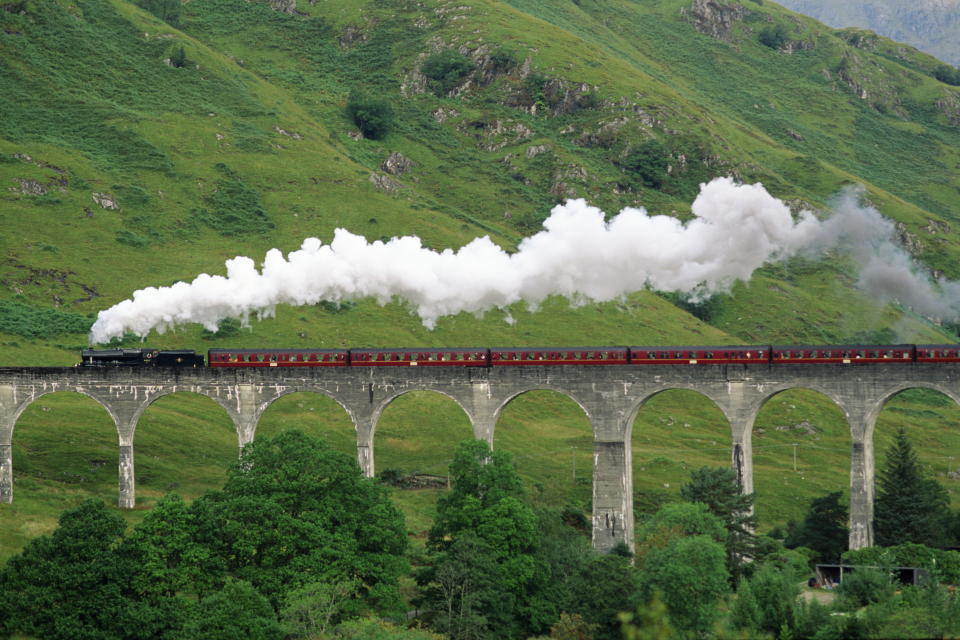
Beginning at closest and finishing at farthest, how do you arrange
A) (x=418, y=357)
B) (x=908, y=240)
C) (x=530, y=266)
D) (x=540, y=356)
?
1. (x=540, y=356)
2. (x=418, y=357)
3. (x=530, y=266)
4. (x=908, y=240)

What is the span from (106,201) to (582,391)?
9311cm

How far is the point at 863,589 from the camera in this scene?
64.3 m

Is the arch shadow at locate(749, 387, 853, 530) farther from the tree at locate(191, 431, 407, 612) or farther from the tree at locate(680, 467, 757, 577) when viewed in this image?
the tree at locate(191, 431, 407, 612)

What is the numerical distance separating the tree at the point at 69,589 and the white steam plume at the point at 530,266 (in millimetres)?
45218

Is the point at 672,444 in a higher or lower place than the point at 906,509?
higher

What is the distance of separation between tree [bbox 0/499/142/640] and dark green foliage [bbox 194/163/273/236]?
99286mm

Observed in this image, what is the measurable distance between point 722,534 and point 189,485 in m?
47.6

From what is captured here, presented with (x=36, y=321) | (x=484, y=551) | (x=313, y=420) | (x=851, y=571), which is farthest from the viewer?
(x=36, y=321)

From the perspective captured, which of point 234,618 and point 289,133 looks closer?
point 234,618

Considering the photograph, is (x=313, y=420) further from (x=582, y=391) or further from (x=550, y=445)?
(x=582, y=391)

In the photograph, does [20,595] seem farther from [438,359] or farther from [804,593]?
[804,593]

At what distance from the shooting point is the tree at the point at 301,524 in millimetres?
66438

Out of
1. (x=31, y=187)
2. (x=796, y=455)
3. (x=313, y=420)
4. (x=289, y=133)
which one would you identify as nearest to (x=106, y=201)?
(x=31, y=187)

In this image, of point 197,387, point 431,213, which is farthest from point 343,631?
point 431,213
